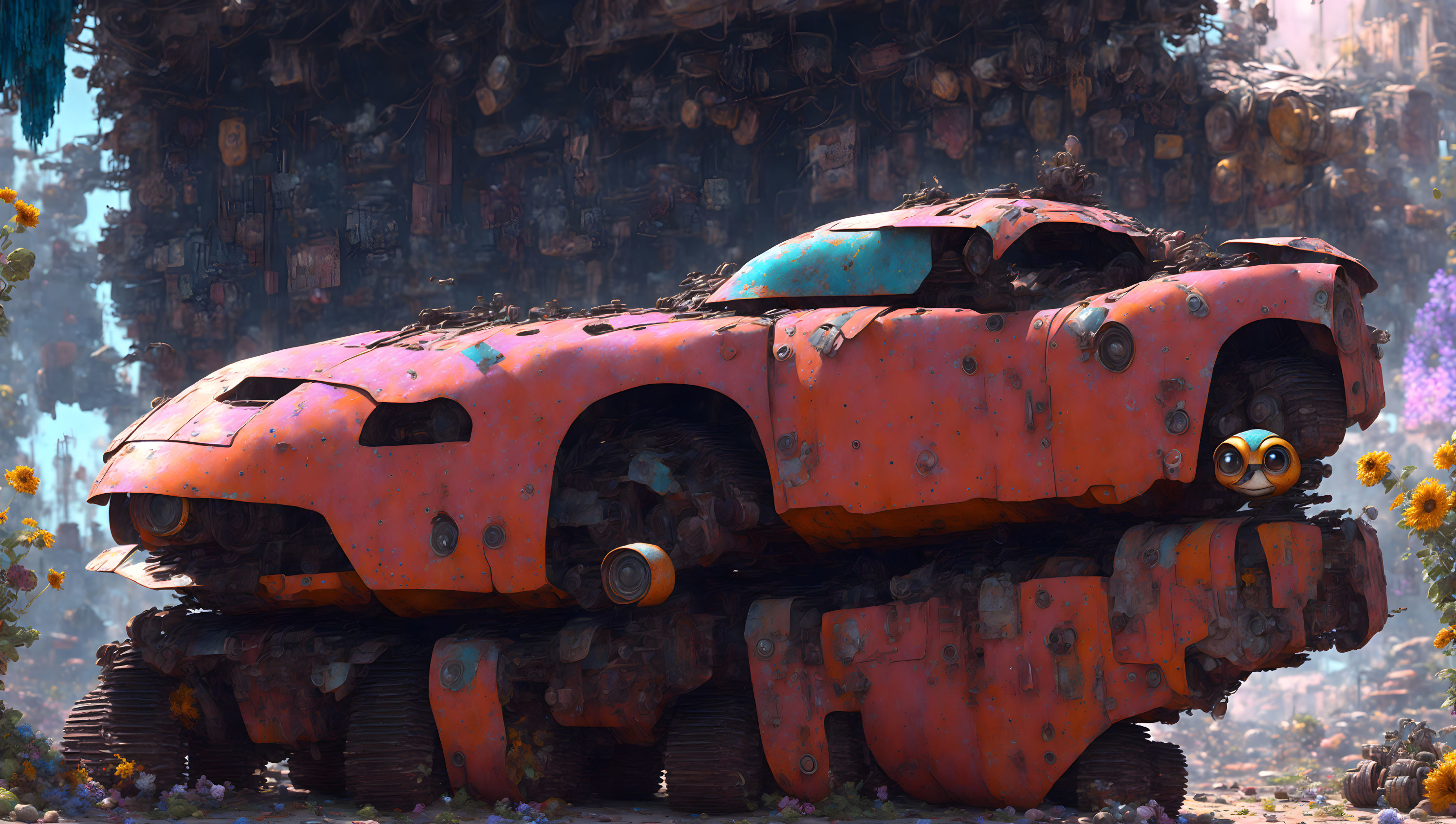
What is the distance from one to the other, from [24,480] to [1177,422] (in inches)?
285

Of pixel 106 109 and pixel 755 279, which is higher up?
pixel 106 109

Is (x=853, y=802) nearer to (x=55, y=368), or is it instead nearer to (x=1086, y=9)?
(x=1086, y=9)

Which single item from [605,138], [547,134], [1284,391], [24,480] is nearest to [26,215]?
[24,480]

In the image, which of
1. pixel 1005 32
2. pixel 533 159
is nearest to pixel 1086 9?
pixel 1005 32

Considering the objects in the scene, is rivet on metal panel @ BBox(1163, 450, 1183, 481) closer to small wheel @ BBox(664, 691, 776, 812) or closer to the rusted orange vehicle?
the rusted orange vehicle

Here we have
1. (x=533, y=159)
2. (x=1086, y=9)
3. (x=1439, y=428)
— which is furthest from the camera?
(x=1439, y=428)

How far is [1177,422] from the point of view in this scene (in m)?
7.18

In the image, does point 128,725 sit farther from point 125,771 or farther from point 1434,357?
point 1434,357

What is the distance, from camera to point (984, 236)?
7949 millimetres

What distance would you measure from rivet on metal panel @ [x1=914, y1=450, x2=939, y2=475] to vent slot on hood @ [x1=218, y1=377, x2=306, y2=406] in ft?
14.1

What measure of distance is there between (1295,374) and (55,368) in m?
40.6

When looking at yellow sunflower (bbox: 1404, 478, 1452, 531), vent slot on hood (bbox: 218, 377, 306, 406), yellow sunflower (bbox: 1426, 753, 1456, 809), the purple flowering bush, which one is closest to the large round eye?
yellow sunflower (bbox: 1404, 478, 1452, 531)

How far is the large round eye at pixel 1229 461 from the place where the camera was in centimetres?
702

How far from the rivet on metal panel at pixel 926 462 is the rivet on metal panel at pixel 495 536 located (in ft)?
8.55
